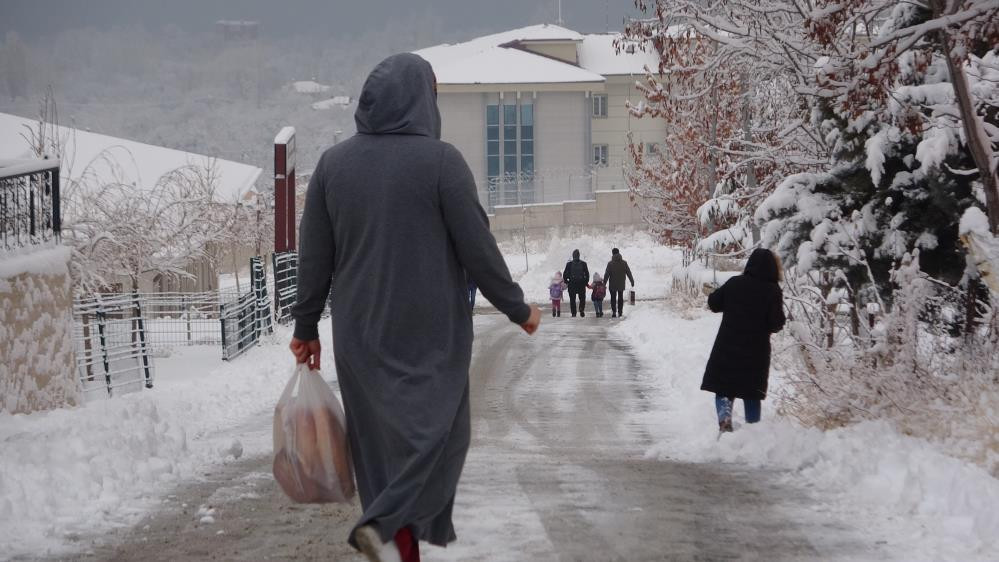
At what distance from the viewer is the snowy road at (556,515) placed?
6137 mm

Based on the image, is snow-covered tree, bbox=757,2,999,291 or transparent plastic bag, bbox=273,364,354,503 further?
snow-covered tree, bbox=757,2,999,291

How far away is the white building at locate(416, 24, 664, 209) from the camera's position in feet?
255

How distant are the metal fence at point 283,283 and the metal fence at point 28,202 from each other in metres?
12.2

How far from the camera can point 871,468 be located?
7824 mm

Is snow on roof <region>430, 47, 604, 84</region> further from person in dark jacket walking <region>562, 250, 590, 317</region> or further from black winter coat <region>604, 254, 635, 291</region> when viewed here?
black winter coat <region>604, 254, 635, 291</region>

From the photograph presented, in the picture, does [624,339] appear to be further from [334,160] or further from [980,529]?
[334,160]

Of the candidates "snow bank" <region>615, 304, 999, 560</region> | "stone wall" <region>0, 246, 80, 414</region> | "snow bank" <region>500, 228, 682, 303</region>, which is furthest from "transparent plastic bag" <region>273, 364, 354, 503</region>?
"snow bank" <region>500, 228, 682, 303</region>

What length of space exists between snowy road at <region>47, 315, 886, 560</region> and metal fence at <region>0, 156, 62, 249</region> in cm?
317

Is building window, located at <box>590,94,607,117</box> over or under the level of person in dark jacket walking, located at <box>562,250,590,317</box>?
over

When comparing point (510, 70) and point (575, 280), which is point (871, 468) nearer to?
point (575, 280)

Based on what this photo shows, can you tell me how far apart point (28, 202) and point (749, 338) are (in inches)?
284

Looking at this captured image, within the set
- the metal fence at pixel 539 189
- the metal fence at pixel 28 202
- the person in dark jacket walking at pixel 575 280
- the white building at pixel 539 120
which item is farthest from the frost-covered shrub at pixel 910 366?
the white building at pixel 539 120

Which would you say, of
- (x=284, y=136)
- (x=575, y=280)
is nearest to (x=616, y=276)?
(x=575, y=280)

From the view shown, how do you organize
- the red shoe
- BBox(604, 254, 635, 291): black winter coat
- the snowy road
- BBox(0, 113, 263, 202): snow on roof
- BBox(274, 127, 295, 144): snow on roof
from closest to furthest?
the red shoe → the snowy road → BBox(274, 127, 295, 144): snow on roof → BBox(604, 254, 635, 291): black winter coat → BBox(0, 113, 263, 202): snow on roof
